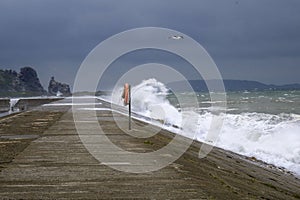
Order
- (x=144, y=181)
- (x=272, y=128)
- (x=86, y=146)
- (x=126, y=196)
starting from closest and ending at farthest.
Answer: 1. (x=126, y=196)
2. (x=144, y=181)
3. (x=86, y=146)
4. (x=272, y=128)

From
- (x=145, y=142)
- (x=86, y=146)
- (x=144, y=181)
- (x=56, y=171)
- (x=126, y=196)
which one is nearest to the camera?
(x=126, y=196)

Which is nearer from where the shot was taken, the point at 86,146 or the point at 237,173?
the point at 237,173

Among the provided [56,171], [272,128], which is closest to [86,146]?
[56,171]

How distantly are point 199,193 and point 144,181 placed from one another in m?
1.15

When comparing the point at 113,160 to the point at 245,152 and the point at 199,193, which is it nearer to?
the point at 199,193

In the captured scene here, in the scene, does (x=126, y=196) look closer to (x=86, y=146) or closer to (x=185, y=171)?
(x=185, y=171)

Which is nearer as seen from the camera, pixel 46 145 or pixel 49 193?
pixel 49 193

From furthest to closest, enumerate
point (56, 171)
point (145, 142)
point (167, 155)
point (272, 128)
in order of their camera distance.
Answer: point (272, 128) < point (145, 142) < point (167, 155) < point (56, 171)

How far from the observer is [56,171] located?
8.65m

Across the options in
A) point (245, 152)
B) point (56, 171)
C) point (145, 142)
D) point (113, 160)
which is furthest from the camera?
point (245, 152)

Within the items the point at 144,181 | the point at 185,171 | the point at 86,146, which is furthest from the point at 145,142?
the point at 144,181

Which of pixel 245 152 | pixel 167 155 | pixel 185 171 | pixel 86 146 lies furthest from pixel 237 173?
pixel 245 152

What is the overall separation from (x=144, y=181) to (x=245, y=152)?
12828 mm

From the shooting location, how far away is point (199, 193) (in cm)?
692
